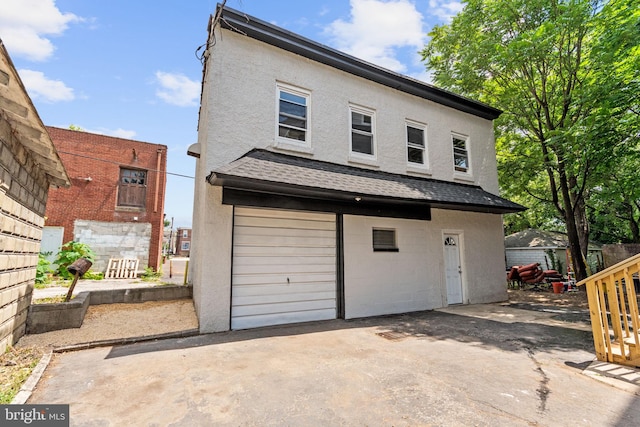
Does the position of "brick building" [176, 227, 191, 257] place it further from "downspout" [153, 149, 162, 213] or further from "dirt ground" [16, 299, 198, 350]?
"dirt ground" [16, 299, 198, 350]

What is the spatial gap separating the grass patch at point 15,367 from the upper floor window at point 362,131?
7627 millimetres

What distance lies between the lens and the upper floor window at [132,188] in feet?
51.3

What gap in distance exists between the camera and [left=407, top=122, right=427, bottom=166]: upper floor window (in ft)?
30.9

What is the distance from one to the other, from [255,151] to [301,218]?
76.3 inches

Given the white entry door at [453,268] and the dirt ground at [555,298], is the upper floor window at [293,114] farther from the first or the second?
the dirt ground at [555,298]

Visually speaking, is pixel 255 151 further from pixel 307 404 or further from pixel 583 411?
pixel 583 411

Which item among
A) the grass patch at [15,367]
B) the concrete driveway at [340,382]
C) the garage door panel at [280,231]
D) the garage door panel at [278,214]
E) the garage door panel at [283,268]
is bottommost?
the concrete driveway at [340,382]

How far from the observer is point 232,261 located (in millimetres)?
6250

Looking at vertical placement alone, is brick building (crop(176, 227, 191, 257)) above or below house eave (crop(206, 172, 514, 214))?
above

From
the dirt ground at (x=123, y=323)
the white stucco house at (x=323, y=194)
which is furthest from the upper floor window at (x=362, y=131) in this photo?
the dirt ground at (x=123, y=323)

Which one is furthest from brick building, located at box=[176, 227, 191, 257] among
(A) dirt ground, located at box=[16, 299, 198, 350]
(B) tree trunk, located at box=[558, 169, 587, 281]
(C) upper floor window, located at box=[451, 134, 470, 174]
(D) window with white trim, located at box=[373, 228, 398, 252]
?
(B) tree trunk, located at box=[558, 169, 587, 281]

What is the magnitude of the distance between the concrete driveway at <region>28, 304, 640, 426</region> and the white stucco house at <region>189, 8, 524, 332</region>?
1.53 m

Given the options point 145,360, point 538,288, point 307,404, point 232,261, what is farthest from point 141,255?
point 538,288

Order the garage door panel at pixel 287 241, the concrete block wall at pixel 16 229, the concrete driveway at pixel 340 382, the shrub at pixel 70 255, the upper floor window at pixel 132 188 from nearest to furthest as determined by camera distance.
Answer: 1. the concrete driveway at pixel 340 382
2. the concrete block wall at pixel 16 229
3. the garage door panel at pixel 287 241
4. the shrub at pixel 70 255
5. the upper floor window at pixel 132 188
